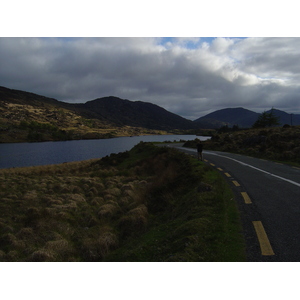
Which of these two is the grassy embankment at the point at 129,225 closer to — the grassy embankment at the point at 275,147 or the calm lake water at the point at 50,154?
the grassy embankment at the point at 275,147

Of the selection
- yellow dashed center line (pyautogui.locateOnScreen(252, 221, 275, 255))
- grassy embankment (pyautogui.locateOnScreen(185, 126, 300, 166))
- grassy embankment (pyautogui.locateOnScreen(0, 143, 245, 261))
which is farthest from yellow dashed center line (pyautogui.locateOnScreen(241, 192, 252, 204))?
grassy embankment (pyautogui.locateOnScreen(185, 126, 300, 166))

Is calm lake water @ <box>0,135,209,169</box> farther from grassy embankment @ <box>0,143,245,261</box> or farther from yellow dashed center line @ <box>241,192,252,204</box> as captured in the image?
yellow dashed center line @ <box>241,192,252,204</box>

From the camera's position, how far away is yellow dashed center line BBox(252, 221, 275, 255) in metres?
5.26

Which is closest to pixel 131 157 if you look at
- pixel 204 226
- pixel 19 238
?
pixel 19 238

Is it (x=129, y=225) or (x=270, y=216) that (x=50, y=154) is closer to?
(x=129, y=225)

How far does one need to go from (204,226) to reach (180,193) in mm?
7029

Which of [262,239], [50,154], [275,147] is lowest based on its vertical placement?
[50,154]

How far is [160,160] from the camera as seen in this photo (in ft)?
96.3

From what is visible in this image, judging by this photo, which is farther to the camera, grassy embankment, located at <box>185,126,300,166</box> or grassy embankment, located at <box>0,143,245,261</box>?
grassy embankment, located at <box>185,126,300,166</box>

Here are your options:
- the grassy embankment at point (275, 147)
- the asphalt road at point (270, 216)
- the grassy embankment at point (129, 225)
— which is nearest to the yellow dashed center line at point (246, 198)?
the asphalt road at point (270, 216)

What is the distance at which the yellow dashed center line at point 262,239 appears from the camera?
5.26 metres

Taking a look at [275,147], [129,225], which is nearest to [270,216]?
[129,225]

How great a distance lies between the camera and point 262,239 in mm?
5879

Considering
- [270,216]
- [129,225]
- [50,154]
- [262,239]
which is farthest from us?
[50,154]
